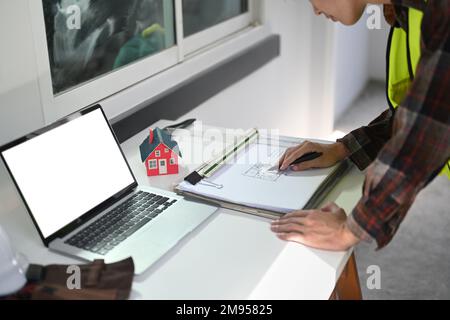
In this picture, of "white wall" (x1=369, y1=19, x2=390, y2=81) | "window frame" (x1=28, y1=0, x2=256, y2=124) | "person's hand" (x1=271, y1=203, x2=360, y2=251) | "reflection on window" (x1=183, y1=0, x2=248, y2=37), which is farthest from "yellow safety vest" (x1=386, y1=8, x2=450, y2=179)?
"white wall" (x1=369, y1=19, x2=390, y2=81)

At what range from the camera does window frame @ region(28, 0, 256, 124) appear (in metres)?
1.32

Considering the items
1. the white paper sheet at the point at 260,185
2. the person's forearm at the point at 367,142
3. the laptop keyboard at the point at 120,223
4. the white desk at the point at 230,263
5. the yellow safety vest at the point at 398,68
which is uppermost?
the yellow safety vest at the point at 398,68

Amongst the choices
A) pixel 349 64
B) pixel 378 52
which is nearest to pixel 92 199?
pixel 349 64

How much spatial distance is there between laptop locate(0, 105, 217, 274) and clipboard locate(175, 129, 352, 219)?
0.02 metres

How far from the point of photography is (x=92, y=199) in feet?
3.68

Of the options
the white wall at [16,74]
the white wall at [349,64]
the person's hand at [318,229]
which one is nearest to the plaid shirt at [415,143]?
the person's hand at [318,229]

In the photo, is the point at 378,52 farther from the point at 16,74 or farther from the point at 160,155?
the point at 16,74

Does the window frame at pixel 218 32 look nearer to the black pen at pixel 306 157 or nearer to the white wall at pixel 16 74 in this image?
the white wall at pixel 16 74

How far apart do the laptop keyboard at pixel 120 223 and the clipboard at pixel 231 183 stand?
59mm

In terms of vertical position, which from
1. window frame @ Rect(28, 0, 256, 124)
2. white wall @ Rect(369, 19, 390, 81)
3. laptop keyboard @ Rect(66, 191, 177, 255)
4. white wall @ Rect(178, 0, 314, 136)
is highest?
window frame @ Rect(28, 0, 256, 124)

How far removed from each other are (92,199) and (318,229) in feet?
1.43

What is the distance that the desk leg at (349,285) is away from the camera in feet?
4.77

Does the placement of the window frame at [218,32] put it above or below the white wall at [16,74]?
below

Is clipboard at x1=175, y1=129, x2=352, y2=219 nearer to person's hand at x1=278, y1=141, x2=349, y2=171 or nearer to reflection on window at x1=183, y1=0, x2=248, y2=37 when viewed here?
person's hand at x1=278, y1=141, x2=349, y2=171
